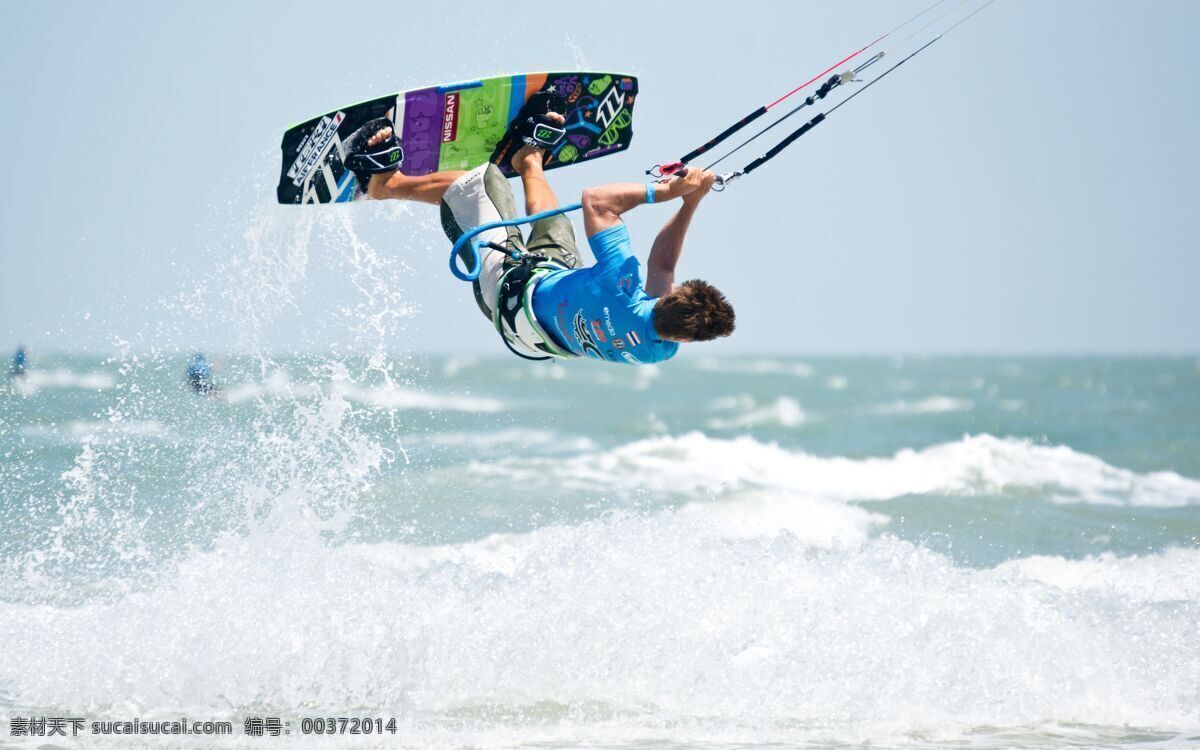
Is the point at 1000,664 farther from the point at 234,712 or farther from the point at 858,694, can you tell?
the point at 234,712

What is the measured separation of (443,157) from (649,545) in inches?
102

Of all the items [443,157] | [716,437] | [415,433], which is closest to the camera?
[443,157]

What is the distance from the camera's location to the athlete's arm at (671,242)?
195 inches

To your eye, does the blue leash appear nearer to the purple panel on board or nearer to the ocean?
the purple panel on board

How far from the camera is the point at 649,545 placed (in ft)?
22.3

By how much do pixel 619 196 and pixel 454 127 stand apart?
189cm

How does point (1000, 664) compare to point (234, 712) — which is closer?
point (234, 712)

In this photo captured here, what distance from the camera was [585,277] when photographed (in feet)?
16.3

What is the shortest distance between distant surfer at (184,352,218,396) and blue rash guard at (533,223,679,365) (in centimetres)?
649

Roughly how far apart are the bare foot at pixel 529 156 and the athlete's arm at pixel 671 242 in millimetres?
1463

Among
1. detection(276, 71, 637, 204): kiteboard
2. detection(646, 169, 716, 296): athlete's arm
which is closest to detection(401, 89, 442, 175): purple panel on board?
detection(276, 71, 637, 204): kiteboard

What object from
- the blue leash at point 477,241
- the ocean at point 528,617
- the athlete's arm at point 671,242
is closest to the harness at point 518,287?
the blue leash at point 477,241

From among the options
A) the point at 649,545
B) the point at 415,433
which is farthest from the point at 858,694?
the point at 415,433

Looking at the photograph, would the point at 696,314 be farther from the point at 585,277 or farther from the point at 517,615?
the point at 517,615
